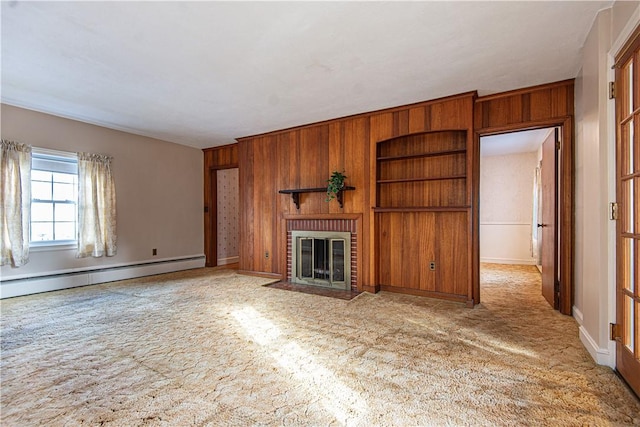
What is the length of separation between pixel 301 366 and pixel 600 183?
2.39 meters

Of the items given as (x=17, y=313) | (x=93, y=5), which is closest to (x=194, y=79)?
(x=93, y=5)

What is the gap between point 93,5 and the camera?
6.45 feet

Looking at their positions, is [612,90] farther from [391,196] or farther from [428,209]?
[391,196]

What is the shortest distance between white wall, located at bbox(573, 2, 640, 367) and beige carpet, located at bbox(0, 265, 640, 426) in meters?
0.24

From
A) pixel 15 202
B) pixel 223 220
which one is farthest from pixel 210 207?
pixel 15 202

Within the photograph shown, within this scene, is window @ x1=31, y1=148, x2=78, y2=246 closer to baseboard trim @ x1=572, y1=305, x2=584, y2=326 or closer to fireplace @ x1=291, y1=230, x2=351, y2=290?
fireplace @ x1=291, y1=230, x2=351, y2=290

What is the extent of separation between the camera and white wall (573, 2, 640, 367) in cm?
195

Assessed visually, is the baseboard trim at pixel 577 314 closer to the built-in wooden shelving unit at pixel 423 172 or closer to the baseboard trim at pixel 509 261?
the built-in wooden shelving unit at pixel 423 172

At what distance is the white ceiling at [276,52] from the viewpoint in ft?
6.75

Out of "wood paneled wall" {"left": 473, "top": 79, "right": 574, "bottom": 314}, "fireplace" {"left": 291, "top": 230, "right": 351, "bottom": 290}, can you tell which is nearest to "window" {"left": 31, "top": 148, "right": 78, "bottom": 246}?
"fireplace" {"left": 291, "top": 230, "right": 351, "bottom": 290}

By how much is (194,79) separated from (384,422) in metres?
3.34

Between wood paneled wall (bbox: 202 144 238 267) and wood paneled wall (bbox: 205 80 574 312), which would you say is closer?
wood paneled wall (bbox: 205 80 574 312)

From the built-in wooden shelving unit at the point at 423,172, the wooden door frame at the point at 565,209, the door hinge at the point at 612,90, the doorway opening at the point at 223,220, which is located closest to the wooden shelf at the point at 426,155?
the built-in wooden shelving unit at the point at 423,172

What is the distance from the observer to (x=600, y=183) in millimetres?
2020
